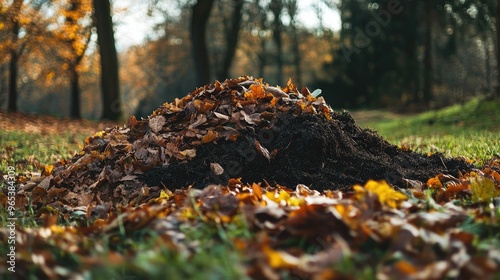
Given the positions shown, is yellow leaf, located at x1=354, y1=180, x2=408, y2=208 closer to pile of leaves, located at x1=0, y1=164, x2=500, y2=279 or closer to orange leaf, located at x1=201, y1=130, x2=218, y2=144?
pile of leaves, located at x1=0, y1=164, x2=500, y2=279

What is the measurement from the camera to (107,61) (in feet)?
49.1

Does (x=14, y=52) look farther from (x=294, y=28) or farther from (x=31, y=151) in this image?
(x=294, y=28)

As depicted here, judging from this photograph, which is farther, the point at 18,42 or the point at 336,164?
the point at 18,42

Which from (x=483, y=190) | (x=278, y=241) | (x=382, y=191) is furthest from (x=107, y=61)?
(x=278, y=241)

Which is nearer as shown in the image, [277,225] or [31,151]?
[277,225]

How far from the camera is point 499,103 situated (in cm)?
1208

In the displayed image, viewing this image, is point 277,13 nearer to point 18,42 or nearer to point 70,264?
point 18,42

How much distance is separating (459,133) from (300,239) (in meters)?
7.57

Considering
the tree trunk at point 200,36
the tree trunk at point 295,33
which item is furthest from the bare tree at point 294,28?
the tree trunk at point 200,36

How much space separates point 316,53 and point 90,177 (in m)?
33.7

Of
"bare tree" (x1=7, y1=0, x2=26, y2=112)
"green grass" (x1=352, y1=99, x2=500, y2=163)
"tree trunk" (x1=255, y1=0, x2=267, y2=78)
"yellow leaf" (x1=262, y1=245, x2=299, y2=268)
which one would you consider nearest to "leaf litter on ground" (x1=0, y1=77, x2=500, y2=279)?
"yellow leaf" (x1=262, y1=245, x2=299, y2=268)

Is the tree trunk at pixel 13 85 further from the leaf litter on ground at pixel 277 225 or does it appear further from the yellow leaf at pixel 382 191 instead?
the yellow leaf at pixel 382 191

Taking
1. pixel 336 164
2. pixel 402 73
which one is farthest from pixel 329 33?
pixel 336 164

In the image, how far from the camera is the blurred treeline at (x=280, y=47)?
60.0 feet
